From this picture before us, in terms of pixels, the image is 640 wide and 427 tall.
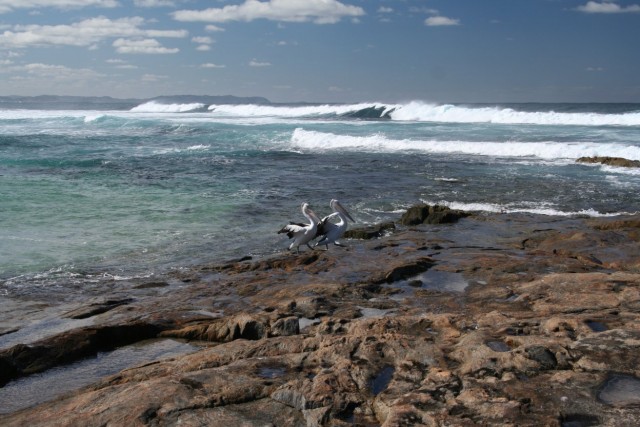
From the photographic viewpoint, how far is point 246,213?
14.7 m

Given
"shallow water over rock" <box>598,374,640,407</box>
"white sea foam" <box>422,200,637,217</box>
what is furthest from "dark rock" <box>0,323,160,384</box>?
"white sea foam" <box>422,200,637,217</box>

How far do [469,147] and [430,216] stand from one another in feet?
63.7

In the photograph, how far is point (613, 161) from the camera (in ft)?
77.3

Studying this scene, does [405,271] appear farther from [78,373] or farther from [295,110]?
[295,110]

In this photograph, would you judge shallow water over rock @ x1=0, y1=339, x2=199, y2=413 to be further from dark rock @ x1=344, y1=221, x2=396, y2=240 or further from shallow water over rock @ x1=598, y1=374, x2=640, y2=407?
dark rock @ x1=344, y1=221, x2=396, y2=240

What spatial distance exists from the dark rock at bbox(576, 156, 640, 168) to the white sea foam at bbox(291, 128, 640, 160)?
6.78 ft

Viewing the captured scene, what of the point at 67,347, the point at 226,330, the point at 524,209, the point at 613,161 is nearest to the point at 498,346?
the point at 226,330

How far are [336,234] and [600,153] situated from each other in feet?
67.5

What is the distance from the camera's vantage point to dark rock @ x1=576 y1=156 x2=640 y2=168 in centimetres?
2289

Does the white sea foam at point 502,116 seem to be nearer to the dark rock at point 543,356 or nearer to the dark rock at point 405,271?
the dark rock at point 405,271

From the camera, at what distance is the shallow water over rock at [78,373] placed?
5004 mm

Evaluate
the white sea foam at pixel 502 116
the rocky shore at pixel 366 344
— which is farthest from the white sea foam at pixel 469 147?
the white sea foam at pixel 502 116

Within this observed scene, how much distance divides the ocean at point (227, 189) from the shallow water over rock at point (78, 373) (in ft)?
11.0

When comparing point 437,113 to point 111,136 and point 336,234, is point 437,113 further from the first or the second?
point 336,234
